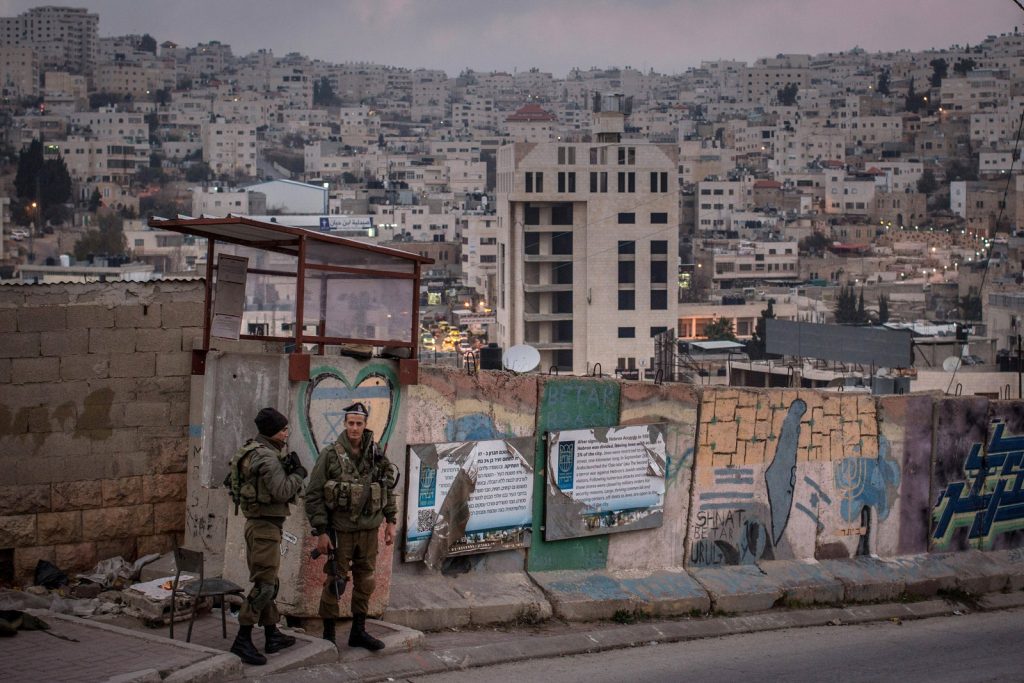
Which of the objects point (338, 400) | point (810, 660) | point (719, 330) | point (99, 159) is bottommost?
point (810, 660)

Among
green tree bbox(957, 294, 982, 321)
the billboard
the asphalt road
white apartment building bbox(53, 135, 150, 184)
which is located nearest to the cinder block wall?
the asphalt road

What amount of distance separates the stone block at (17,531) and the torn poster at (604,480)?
2950 mm

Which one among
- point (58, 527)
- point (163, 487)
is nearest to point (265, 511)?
point (163, 487)

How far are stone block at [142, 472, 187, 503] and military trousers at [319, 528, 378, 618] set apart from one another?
1535mm

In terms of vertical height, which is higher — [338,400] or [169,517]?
[338,400]

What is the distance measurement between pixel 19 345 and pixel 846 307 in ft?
276

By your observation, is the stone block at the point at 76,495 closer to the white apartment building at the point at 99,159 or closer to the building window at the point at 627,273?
the building window at the point at 627,273

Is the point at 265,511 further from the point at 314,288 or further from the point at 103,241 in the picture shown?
the point at 103,241

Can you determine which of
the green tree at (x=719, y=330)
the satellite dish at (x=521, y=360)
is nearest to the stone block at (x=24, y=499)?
the satellite dish at (x=521, y=360)

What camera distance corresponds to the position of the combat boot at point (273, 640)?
6.99 m

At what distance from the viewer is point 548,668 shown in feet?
24.9

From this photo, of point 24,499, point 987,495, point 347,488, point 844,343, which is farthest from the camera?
point 844,343

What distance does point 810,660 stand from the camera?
820 cm

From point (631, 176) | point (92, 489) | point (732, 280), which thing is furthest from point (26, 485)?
point (732, 280)
